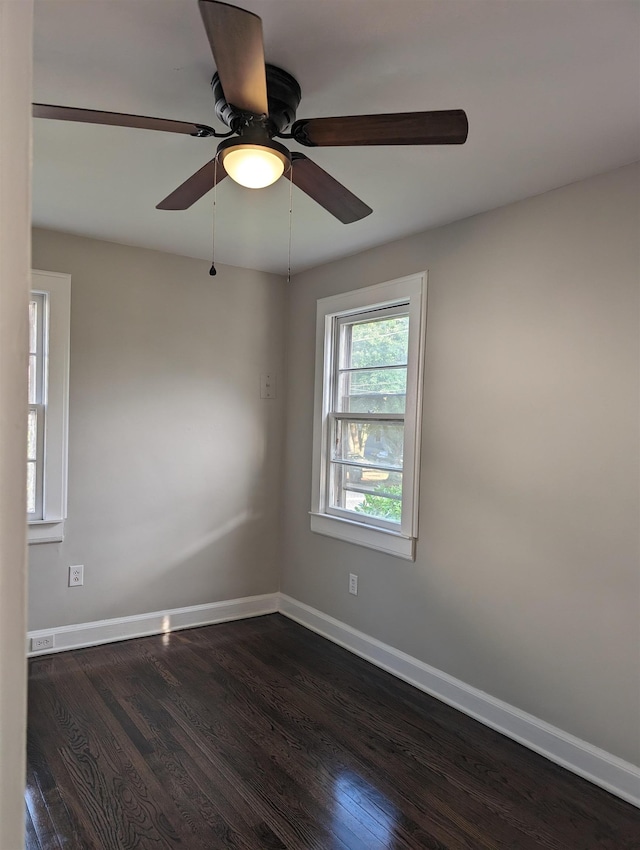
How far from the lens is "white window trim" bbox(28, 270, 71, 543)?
10.8 feet

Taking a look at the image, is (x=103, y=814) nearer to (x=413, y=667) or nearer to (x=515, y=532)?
(x=413, y=667)

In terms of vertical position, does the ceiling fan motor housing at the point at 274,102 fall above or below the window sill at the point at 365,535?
above

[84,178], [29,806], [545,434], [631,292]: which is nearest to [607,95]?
[631,292]

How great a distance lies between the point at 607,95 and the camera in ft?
5.93

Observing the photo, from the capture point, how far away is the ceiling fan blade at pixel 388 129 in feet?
5.04

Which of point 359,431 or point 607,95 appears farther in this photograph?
point 359,431

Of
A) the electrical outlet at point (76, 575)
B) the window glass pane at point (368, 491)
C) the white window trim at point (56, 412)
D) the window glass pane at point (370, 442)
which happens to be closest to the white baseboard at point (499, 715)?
the window glass pane at point (368, 491)

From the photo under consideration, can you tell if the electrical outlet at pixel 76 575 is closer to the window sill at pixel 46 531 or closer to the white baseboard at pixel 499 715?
the window sill at pixel 46 531

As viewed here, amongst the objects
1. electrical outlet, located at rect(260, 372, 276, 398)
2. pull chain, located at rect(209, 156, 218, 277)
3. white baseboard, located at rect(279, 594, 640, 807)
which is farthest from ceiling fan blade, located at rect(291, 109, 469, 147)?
electrical outlet, located at rect(260, 372, 276, 398)

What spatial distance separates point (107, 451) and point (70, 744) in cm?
160

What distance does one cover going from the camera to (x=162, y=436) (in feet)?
12.2

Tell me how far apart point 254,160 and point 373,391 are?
6.58 ft

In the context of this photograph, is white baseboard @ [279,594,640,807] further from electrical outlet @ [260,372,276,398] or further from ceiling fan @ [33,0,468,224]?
ceiling fan @ [33,0,468,224]

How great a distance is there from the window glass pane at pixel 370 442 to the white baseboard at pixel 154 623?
4.08 feet
